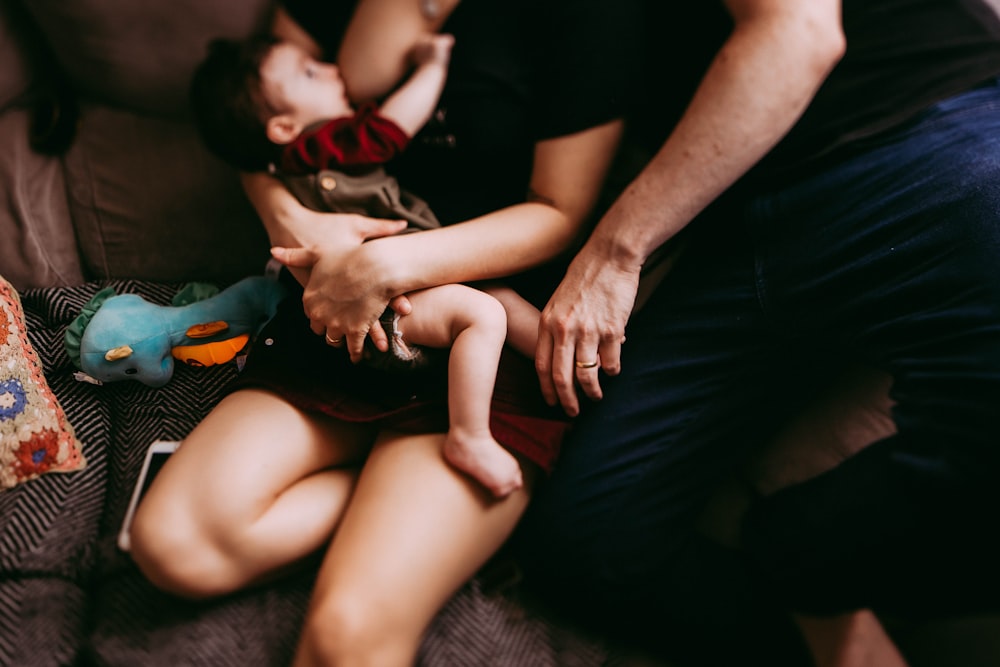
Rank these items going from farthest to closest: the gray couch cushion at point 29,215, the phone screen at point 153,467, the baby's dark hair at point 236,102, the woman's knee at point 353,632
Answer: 1. the gray couch cushion at point 29,215
2. the baby's dark hair at point 236,102
3. the phone screen at point 153,467
4. the woman's knee at point 353,632

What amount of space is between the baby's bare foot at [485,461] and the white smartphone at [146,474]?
445mm

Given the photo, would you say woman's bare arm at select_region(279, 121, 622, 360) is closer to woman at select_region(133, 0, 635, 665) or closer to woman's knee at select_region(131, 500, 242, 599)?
woman at select_region(133, 0, 635, 665)

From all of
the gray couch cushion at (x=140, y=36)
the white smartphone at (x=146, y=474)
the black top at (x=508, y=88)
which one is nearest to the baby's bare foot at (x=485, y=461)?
the black top at (x=508, y=88)

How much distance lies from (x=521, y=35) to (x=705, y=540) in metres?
0.78

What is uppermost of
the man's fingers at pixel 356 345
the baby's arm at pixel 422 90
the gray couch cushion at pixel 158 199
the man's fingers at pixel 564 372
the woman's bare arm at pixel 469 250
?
the baby's arm at pixel 422 90

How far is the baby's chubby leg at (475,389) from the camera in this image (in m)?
0.82

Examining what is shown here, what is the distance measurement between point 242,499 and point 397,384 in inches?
9.8

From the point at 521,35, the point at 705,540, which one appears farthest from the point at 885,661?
the point at 521,35

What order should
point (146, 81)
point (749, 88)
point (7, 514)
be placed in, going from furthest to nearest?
1. point (146, 81)
2. point (7, 514)
3. point (749, 88)

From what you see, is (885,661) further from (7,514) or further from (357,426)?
(7,514)

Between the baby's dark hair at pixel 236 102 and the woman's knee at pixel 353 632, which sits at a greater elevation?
the baby's dark hair at pixel 236 102

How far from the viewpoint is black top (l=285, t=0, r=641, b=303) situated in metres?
0.87

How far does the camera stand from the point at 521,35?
3.16ft

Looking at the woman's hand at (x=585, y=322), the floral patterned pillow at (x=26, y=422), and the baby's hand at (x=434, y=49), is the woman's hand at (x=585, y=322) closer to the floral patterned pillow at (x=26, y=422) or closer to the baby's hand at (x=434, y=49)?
the baby's hand at (x=434, y=49)
